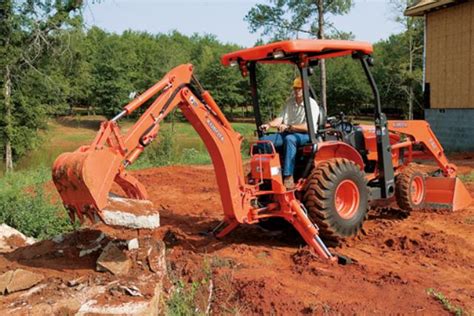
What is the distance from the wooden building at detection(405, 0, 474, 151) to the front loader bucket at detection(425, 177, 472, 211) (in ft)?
32.1

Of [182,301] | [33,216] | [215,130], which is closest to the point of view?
[182,301]

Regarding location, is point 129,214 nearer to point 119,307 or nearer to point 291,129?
point 119,307

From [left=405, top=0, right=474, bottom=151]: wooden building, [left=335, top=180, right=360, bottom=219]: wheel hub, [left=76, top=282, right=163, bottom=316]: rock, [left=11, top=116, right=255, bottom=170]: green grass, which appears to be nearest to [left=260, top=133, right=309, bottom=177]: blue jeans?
[left=335, top=180, right=360, bottom=219]: wheel hub

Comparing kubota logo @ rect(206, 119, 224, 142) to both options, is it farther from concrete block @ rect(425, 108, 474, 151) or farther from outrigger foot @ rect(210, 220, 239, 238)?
concrete block @ rect(425, 108, 474, 151)

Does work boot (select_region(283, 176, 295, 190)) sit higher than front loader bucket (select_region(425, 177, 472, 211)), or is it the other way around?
work boot (select_region(283, 176, 295, 190))

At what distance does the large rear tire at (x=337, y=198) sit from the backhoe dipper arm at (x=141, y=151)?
2.69 ft

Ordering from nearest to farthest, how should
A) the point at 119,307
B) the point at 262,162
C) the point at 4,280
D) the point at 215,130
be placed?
the point at 119,307 → the point at 4,280 → the point at 215,130 → the point at 262,162

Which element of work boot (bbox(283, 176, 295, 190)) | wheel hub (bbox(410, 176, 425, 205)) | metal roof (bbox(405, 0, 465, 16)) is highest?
metal roof (bbox(405, 0, 465, 16))

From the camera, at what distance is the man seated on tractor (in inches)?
244

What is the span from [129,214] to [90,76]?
30.0m

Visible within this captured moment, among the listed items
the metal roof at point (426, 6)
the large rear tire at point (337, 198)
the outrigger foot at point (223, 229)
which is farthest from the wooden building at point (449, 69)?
the outrigger foot at point (223, 229)

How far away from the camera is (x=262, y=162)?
6.10 meters

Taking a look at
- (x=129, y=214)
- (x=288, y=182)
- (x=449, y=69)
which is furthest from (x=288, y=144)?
(x=449, y=69)

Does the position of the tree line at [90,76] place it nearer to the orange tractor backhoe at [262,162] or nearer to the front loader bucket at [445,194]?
the orange tractor backhoe at [262,162]
